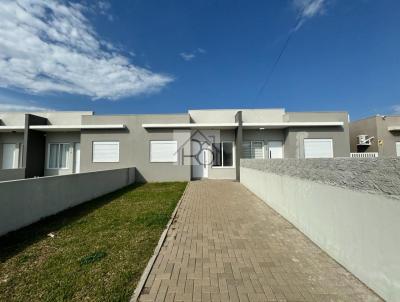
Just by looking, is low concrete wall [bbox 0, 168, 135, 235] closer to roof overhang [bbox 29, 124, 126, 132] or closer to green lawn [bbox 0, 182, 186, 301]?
green lawn [bbox 0, 182, 186, 301]

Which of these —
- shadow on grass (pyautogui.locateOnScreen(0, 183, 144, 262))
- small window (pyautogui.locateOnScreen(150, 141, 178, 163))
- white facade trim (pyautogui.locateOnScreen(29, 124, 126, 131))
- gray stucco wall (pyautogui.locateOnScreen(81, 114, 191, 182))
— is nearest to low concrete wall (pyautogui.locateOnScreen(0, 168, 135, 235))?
shadow on grass (pyautogui.locateOnScreen(0, 183, 144, 262))

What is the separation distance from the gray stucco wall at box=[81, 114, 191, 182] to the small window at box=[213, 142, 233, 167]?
2.27 metres

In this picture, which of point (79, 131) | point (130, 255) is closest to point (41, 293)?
point (130, 255)

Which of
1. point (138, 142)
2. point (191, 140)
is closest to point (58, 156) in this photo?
point (138, 142)

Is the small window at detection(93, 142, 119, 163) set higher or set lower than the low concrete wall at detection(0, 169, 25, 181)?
higher

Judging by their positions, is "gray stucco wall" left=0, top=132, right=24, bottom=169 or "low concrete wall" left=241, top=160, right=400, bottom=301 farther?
"gray stucco wall" left=0, top=132, right=24, bottom=169

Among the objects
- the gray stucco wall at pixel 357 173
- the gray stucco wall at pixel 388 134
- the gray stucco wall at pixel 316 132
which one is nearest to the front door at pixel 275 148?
the gray stucco wall at pixel 316 132

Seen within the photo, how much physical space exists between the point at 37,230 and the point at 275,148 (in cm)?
1518

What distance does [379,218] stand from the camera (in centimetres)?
290

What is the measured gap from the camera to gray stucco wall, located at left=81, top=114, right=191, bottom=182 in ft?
51.7

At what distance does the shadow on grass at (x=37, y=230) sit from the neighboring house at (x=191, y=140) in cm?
804

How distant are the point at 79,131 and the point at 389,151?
934 inches

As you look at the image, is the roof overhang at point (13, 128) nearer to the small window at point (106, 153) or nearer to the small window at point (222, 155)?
the small window at point (106, 153)

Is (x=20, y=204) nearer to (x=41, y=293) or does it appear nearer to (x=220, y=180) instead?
(x=41, y=293)
